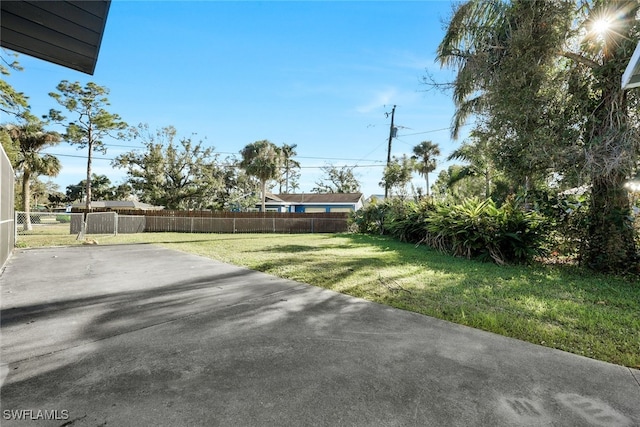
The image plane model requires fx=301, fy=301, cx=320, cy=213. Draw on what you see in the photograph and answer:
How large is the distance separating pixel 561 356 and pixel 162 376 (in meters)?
3.08

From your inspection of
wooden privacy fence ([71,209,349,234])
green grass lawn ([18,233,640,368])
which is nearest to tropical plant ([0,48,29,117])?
wooden privacy fence ([71,209,349,234])

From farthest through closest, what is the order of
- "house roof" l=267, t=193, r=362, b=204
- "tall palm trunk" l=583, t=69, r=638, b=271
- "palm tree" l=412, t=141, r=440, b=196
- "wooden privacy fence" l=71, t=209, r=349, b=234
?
"house roof" l=267, t=193, r=362, b=204 → "palm tree" l=412, t=141, r=440, b=196 → "wooden privacy fence" l=71, t=209, r=349, b=234 → "tall palm trunk" l=583, t=69, r=638, b=271

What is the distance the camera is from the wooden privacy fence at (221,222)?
17.5 meters

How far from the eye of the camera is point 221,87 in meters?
15.7

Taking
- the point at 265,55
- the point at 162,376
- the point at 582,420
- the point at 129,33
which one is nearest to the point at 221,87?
the point at 265,55

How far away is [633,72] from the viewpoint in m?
3.76

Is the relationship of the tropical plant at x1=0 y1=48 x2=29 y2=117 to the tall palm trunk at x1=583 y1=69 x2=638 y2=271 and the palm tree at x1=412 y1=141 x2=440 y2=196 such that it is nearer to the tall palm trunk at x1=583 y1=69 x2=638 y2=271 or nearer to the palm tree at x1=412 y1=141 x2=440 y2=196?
→ the tall palm trunk at x1=583 y1=69 x2=638 y2=271

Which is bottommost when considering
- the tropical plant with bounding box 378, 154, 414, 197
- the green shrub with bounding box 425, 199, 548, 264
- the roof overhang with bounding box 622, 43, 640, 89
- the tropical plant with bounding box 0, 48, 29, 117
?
the green shrub with bounding box 425, 199, 548, 264

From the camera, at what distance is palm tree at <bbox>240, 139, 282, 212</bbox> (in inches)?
921

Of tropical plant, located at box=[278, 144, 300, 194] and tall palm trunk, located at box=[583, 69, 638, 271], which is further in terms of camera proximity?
tropical plant, located at box=[278, 144, 300, 194]

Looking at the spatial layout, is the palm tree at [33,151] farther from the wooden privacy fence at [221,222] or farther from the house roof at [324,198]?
the house roof at [324,198]

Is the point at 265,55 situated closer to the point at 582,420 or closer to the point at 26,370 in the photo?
the point at 26,370

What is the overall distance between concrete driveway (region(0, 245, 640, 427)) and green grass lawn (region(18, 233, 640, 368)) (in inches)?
14.9

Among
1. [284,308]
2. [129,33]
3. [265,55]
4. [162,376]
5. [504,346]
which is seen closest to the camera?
[162,376]
